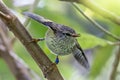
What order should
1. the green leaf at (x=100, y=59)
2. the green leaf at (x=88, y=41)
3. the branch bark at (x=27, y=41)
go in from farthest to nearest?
the green leaf at (x=100, y=59), the green leaf at (x=88, y=41), the branch bark at (x=27, y=41)

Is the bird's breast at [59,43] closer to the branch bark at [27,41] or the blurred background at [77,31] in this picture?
the branch bark at [27,41]

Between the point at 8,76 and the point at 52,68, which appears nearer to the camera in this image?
the point at 52,68

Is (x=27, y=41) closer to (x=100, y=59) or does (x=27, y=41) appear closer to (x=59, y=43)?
(x=59, y=43)

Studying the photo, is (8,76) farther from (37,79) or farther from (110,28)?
(110,28)

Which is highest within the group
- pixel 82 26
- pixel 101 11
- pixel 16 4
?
pixel 101 11

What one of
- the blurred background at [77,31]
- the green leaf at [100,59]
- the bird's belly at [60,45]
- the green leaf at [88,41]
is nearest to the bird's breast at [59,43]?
the bird's belly at [60,45]

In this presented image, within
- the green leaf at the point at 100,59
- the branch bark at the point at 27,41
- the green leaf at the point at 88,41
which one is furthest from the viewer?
the green leaf at the point at 100,59

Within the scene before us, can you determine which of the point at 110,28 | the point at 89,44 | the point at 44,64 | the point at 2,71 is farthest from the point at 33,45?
the point at 2,71

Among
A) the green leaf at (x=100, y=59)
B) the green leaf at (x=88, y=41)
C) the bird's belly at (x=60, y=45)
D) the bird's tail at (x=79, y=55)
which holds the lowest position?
the green leaf at (x=100, y=59)
